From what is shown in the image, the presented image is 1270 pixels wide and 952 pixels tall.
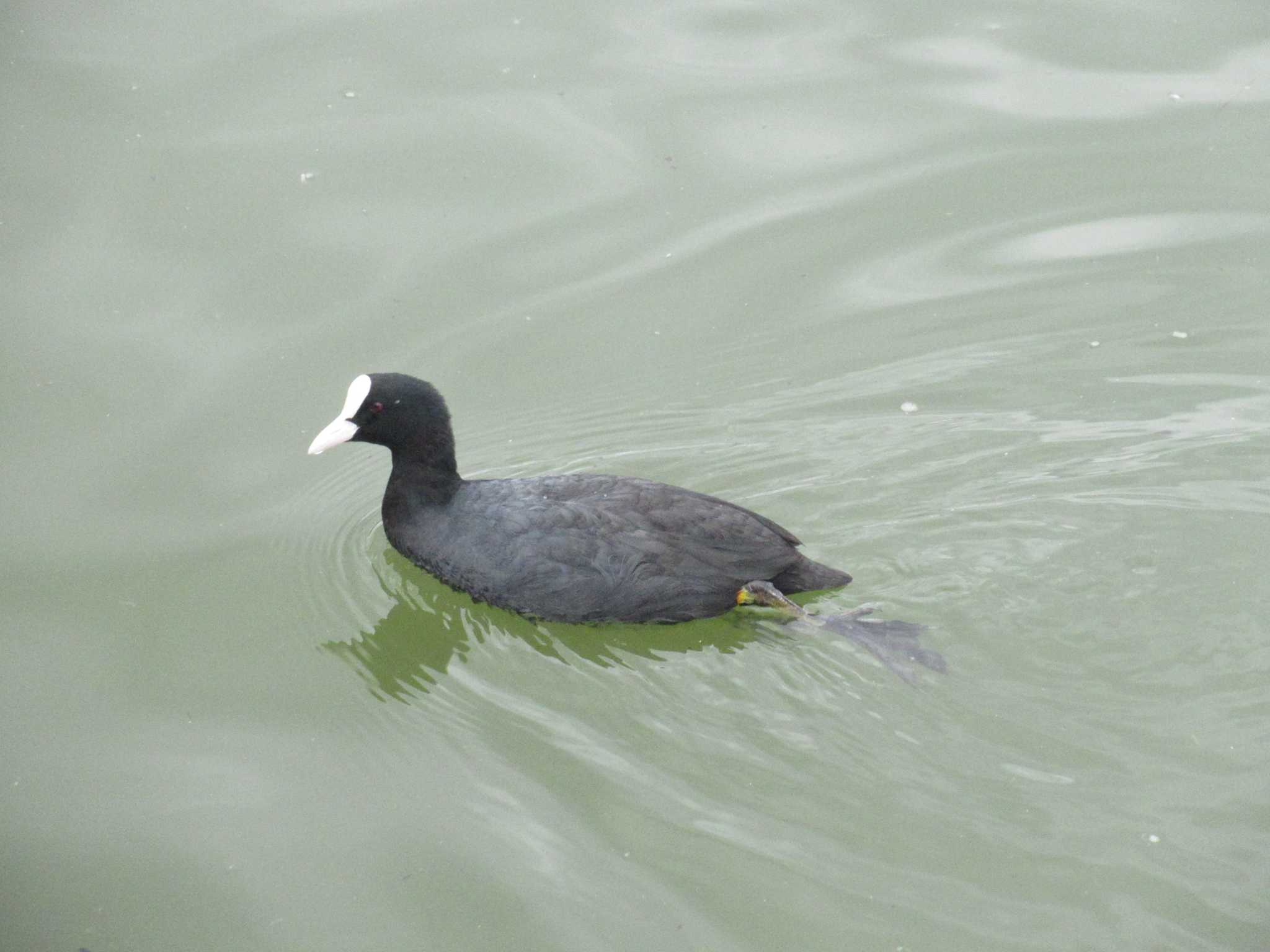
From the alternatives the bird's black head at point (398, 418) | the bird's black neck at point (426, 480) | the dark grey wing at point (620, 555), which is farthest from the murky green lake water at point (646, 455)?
the bird's black head at point (398, 418)

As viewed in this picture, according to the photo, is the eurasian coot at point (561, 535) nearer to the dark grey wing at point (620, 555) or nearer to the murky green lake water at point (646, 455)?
the dark grey wing at point (620, 555)

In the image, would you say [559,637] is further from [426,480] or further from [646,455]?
[646,455]

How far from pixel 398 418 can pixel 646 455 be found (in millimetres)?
1057

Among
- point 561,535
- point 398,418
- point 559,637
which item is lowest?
point 559,637

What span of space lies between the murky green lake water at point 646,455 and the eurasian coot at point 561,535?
15cm

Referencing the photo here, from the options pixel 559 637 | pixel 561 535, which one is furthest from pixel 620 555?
pixel 559 637

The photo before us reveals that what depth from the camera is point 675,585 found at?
16.3ft

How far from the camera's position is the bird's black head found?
5215 millimetres

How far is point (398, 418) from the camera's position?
5.24 meters

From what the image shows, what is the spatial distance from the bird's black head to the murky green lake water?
49 centimetres

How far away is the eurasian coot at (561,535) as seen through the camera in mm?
4945

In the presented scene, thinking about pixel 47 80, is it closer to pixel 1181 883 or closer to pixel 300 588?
pixel 300 588

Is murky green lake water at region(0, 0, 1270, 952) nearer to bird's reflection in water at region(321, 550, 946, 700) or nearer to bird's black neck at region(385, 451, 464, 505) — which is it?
bird's reflection in water at region(321, 550, 946, 700)

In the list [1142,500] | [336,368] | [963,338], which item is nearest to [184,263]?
[336,368]
